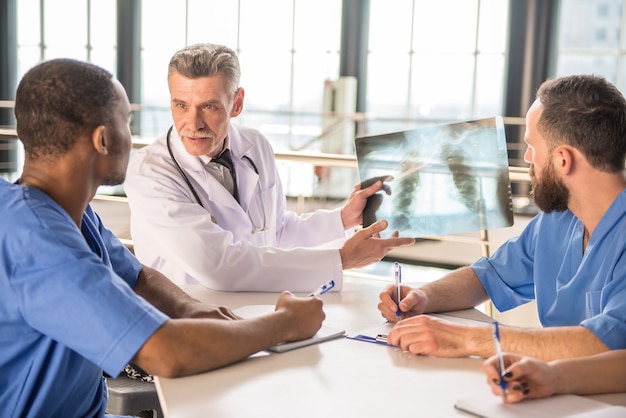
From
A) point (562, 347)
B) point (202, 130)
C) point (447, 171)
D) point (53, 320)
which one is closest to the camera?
point (53, 320)

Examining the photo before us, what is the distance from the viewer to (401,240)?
6.42 feet

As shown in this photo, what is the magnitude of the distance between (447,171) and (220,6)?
24.5 ft

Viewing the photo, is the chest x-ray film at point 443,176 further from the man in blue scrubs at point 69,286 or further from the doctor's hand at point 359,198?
the man in blue scrubs at point 69,286

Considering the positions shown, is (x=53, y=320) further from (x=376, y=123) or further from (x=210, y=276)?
(x=376, y=123)

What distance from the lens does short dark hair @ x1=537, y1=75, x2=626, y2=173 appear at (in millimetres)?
1497

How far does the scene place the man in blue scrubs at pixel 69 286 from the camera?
1.14 meters

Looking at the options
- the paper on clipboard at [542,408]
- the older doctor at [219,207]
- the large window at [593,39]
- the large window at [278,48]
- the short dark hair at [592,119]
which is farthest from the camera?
the large window at [278,48]

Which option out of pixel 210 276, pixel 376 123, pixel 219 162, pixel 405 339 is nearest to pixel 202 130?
pixel 219 162

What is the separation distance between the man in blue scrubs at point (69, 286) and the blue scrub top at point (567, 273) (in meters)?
0.62

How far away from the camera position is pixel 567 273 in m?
1.60

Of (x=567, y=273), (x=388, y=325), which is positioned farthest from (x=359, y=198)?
(x=567, y=273)

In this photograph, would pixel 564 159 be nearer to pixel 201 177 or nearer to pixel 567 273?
pixel 567 273

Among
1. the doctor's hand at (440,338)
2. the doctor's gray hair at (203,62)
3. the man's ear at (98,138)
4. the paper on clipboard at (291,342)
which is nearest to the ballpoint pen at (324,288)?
the paper on clipboard at (291,342)

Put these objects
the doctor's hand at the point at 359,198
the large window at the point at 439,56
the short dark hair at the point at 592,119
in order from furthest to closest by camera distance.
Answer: the large window at the point at 439,56 < the doctor's hand at the point at 359,198 < the short dark hair at the point at 592,119
